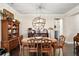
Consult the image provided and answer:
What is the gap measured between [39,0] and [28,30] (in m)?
2.10

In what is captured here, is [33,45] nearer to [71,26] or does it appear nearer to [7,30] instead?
[7,30]

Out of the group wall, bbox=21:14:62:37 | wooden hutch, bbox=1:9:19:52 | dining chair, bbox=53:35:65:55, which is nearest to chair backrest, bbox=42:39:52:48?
dining chair, bbox=53:35:65:55

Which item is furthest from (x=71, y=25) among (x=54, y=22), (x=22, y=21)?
(x=22, y=21)

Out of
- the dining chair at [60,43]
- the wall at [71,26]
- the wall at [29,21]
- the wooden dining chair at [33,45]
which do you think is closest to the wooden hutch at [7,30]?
the wooden dining chair at [33,45]

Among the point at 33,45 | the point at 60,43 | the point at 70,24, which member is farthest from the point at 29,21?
the point at 60,43

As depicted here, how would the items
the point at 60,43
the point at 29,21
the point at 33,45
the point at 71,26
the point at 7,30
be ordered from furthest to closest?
1. the point at 7,30
2. the point at 33,45
3. the point at 60,43
4. the point at 71,26
5. the point at 29,21

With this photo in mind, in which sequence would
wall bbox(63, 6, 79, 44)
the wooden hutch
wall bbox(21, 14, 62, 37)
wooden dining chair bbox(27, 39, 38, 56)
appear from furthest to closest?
wooden dining chair bbox(27, 39, 38, 56) → the wooden hutch → wall bbox(63, 6, 79, 44) → wall bbox(21, 14, 62, 37)

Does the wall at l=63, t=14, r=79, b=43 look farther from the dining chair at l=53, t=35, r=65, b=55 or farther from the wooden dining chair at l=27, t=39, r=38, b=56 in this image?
the wooden dining chair at l=27, t=39, r=38, b=56

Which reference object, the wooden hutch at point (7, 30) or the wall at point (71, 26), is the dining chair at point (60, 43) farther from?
the wooden hutch at point (7, 30)

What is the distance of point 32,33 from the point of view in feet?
13.4

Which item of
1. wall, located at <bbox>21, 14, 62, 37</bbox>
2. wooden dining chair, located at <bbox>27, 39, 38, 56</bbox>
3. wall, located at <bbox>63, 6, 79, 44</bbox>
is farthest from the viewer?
wooden dining chair, located at <bbox>27, 39, 38, 56</bbox>

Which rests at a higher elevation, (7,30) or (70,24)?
(70,24)

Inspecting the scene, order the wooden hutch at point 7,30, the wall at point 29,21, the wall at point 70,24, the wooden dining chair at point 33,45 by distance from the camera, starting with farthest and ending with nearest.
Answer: the wooden dining chair at point 33,45, the wooden hutch at point 7,30, the wall at point 70,24, the wall at point 29,21

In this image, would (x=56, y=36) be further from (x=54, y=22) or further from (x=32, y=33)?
(x=32, y=33)
